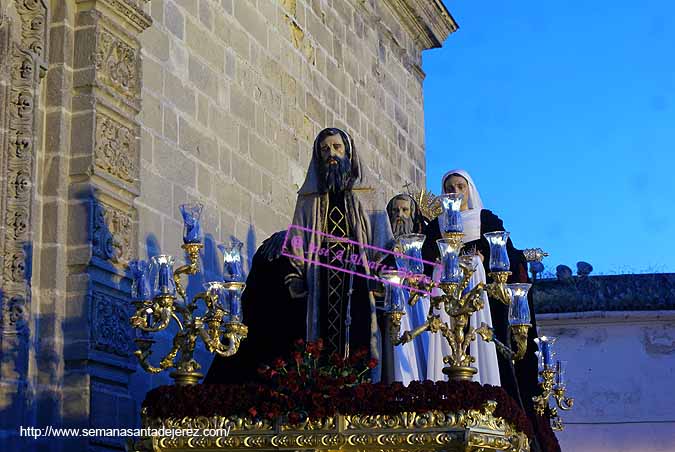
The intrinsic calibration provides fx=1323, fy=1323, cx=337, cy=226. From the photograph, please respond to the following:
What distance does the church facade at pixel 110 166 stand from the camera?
6.36 meters

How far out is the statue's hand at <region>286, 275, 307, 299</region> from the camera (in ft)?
22.2

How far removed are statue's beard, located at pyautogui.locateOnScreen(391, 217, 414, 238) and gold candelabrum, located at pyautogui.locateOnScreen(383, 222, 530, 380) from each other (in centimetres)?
195

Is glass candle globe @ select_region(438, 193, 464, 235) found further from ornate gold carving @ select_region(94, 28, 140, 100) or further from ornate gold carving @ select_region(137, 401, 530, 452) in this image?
ornate gold carving @ select_region(94, 28, 140, 100)

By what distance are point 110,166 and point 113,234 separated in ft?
1.16

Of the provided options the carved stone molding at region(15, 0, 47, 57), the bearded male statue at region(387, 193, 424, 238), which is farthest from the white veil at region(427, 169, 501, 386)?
the carved stone molding at region(15, 0, 47, 57)

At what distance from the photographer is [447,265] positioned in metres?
5.64

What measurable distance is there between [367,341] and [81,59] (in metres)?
2.07

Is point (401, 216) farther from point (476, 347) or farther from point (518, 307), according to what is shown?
point (518, 307)

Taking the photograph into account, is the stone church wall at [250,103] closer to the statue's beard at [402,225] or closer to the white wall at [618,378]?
the statue's beard at [402,225]

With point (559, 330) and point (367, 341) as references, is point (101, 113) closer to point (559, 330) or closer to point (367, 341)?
point (367, 341)

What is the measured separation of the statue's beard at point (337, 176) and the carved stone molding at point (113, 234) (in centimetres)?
106

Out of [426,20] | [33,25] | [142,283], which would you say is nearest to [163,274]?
[142,283]

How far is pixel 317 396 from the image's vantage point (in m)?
5.53

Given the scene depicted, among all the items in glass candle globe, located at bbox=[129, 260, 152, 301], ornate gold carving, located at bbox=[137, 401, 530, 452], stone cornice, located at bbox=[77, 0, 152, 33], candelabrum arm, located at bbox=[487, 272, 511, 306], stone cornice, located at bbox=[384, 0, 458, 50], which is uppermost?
stone cornice, located at bbox=[384, 0, 458, 50]
